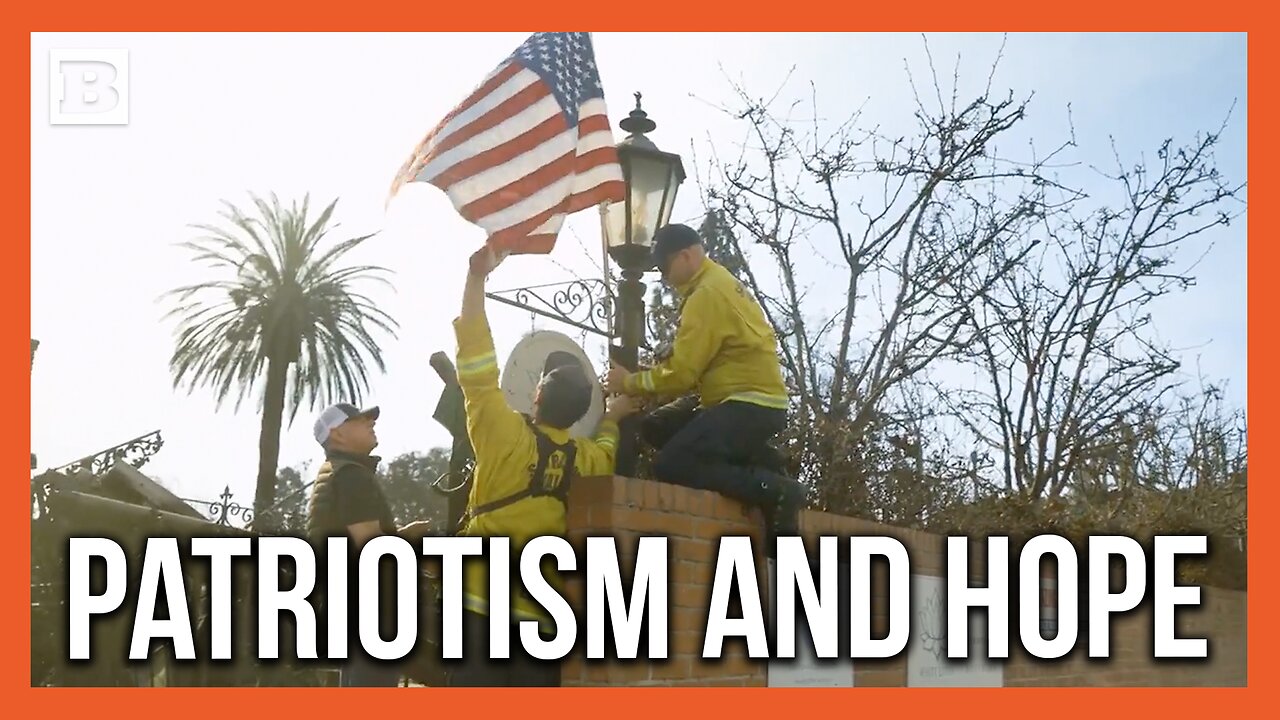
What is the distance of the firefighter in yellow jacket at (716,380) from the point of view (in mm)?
5418

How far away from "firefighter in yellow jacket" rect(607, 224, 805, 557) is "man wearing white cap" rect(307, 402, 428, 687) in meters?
1.25

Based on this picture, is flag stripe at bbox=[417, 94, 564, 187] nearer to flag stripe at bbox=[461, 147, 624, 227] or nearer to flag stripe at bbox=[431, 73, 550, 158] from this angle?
flag stripe at bbox=[431, 73, 550, 158]

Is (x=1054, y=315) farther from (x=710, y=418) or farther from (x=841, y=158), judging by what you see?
(x=710, y=418)

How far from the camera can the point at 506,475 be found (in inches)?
196

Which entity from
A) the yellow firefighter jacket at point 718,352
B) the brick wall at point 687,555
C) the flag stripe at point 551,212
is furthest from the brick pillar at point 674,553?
the flag stripe at point 551,212

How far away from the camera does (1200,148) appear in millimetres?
14289

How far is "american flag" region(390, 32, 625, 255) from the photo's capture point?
7.04 metres

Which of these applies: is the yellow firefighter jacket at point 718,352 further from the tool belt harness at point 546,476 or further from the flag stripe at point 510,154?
the flag stripe at point 510,154

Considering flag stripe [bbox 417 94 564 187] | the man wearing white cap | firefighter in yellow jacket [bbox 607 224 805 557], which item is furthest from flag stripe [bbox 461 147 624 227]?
firefighter in yellow jacket [bbox 607 224 805 557]

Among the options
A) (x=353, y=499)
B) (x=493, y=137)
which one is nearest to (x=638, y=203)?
(x=493, y=137)

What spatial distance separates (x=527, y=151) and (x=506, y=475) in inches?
111

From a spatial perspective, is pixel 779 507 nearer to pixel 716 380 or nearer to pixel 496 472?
pixel 716 380

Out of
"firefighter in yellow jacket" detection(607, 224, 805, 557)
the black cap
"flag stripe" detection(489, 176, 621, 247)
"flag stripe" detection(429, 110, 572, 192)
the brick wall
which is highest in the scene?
"flag stripe" detection(429, 110, 572, 192)

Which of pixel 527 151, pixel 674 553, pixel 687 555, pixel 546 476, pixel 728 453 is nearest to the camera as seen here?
pixel 546 476
